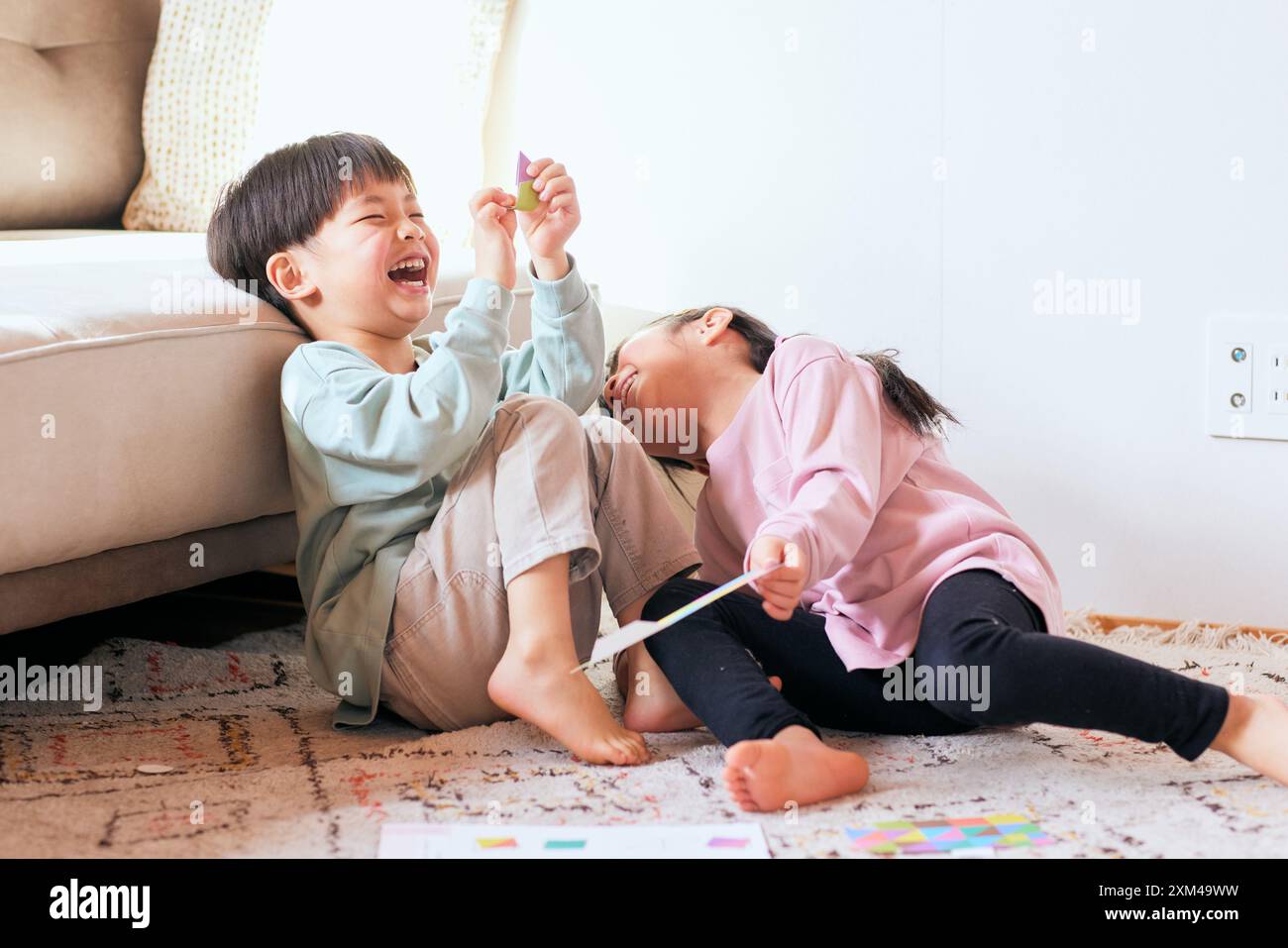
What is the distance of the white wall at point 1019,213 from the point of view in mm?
1417

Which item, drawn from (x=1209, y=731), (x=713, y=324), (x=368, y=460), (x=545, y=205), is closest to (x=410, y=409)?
(x=368, y=460)

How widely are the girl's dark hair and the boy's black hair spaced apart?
32cm

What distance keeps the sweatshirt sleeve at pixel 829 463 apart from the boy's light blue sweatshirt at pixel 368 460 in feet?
0.89

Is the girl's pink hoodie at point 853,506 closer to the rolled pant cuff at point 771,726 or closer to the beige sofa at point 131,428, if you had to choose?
the rolled pant cuff at point 771,726

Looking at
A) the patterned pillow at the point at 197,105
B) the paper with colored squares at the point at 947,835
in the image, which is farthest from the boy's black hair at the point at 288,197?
the paper with colored squares at the point at 947,835

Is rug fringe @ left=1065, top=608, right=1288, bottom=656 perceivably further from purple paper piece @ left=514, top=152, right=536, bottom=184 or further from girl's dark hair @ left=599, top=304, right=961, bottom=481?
purple paper piece @ left=514, top=152, right=536, bottom=184

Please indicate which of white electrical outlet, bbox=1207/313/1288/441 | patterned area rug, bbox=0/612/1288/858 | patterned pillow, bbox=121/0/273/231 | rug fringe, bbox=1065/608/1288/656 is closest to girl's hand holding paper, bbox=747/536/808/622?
patterned area rug, bbox=0/612/1288/858

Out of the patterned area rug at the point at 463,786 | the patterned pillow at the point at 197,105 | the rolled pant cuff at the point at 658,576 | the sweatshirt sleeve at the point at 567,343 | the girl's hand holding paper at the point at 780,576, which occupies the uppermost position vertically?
the patterned pillow at the point at 197,105

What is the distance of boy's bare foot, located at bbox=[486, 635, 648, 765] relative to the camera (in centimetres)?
102
